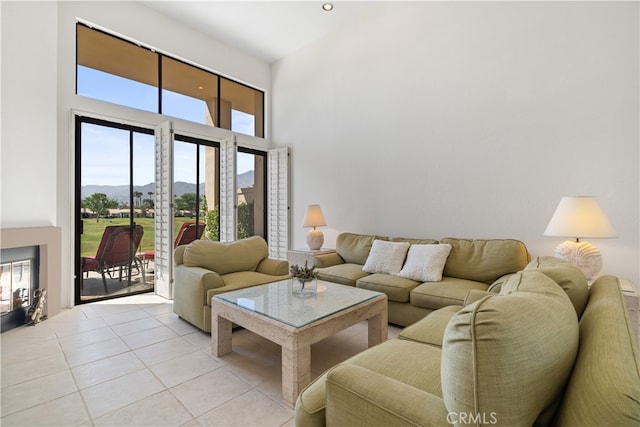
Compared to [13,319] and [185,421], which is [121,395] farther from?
[13,319]

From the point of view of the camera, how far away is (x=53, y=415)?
1.63 m

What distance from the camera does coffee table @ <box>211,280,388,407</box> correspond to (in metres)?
1.77

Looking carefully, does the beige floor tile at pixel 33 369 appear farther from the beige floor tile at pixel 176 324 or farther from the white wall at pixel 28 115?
the white wall at pixel 28 115

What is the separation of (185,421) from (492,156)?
3.41 meters

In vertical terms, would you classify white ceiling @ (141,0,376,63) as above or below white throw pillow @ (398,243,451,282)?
above

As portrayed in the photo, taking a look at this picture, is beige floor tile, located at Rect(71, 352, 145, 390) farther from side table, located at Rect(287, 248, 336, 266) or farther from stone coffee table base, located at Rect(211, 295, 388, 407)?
side table, located at Rect(287, 248, 336, 266)

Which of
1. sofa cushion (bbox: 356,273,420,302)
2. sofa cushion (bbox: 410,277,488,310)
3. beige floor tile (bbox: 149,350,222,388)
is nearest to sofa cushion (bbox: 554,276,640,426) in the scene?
sofa cushion (bbox: 410,277,488,310)

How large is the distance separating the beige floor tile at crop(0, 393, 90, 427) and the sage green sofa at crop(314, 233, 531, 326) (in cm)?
176

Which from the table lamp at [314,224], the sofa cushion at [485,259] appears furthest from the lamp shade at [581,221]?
the table lamp at [314,224]

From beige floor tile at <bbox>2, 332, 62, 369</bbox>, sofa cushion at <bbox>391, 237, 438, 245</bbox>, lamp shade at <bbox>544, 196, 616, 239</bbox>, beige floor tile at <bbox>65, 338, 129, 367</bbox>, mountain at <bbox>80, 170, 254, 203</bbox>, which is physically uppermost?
mountain at <bbox>80, 170, 254, 203</bbox>

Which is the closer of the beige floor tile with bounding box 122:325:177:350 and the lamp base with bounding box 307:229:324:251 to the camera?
the beige floor tile with bounding box 122:325:177:350

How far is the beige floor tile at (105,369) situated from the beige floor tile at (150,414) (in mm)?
431

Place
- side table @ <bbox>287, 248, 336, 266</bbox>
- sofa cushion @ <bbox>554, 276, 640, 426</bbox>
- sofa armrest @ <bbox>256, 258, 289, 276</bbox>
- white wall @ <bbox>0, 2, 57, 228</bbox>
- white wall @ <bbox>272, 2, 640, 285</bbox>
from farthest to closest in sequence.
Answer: side table @ <bbox>287, 248, 336, 266</bbox> → sofa armrest @ <bbox>256, 258, 289, 276</bbox> → white wall @ <bbox>0, 2, 57, 228</bbox> → white wall @ <bbox>272, 2, 640, 285</bbox> → sofa cushion @ <bbox>554, 276, 640, 426</bbox>

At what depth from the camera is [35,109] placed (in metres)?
3.06
